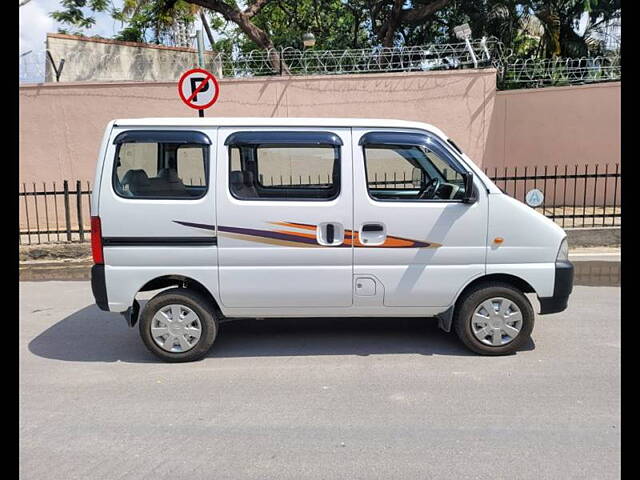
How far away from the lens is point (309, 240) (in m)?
4.39

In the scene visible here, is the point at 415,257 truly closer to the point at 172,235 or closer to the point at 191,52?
the point at 172,235

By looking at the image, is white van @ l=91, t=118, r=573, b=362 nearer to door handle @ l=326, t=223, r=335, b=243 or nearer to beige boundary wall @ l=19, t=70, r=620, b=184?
door handle @ l=326, t=223, r=335, b=243

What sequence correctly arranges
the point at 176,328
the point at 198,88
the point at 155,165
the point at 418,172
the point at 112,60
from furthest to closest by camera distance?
the point at 112,60
the point at 198,88
the point at 418,172
the point at 155,165
the point at 176,328

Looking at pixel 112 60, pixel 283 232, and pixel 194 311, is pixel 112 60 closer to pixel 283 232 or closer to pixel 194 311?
pixel 194 311

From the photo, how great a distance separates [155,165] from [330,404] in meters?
2.71

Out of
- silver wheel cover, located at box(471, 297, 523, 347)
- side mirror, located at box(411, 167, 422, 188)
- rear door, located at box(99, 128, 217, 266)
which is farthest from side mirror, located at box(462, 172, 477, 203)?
rear door, located at box(99, 128, 217, 266)

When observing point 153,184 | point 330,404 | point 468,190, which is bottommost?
point 330,404

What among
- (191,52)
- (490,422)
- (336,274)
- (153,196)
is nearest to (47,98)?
(191,52)

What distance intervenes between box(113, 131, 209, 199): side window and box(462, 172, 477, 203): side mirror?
2.25 m

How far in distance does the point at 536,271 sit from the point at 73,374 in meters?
4.19

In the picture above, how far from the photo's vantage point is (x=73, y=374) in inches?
176

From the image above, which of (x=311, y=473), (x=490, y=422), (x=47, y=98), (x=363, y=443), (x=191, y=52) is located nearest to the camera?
(x=311, y=473)

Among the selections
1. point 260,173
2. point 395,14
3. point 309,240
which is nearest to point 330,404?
point 309,240

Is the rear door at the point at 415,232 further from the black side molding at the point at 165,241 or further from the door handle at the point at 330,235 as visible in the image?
the black side molding at the point at 165,241
